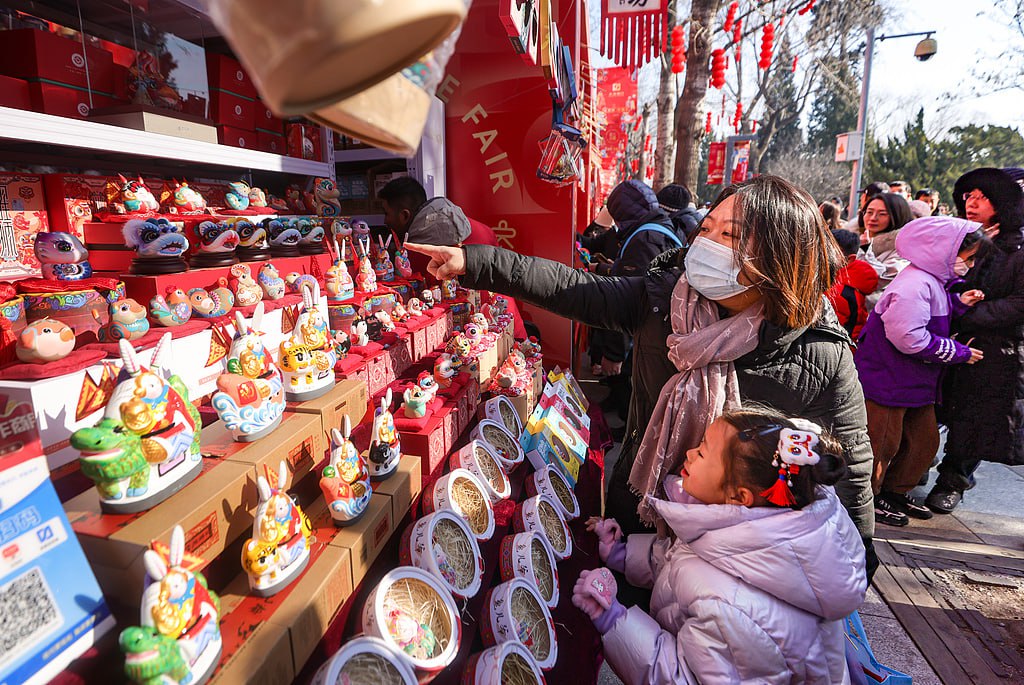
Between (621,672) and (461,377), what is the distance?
121 cm

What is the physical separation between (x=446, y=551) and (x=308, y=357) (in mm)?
647

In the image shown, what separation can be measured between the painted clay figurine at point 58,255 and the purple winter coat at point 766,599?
189 cm

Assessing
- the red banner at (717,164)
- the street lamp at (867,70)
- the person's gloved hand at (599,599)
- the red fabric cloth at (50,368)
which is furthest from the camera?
the red banner at (717,164)

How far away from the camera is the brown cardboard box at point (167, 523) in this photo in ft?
2.83

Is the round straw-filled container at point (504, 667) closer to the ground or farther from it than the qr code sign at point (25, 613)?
closer to the ground

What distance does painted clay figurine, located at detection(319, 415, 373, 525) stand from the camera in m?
1.21

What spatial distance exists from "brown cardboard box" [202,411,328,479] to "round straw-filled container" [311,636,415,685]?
0.42 m

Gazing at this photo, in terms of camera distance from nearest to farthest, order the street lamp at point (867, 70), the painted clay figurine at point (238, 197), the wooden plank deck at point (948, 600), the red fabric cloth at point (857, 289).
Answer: the painted clay figurine at point (238, 197), the wooden plank deck at point (948, 600), the red fabric cloth at point (857, 289), the street lamp at point (867, 70)

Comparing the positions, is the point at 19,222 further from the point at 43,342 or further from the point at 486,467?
the point at 486,467

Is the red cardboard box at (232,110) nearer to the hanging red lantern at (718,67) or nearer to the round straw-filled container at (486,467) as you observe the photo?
the round straw-filled container at (486,467)

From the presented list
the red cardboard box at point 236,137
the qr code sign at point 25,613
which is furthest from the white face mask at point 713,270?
the red cardboard box at point 236,137

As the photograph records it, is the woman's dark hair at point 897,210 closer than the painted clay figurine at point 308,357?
No

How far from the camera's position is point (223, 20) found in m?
0.39

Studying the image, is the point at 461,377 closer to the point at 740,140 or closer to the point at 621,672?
the point at 621,672
